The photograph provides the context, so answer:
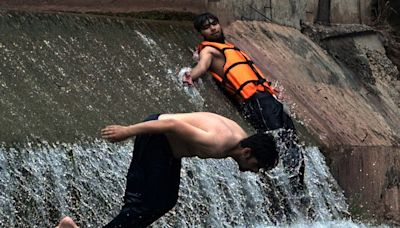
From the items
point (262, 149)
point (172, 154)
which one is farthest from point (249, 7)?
point (262, 149)

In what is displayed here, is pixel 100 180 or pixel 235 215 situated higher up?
pixel 100 180

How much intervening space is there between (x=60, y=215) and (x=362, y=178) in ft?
13.4

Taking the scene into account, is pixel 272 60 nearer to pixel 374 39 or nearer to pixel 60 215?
pixel 374 39

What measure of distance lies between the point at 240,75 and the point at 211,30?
1.44 ft

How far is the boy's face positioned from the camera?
31.7 feet

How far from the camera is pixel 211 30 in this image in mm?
9734

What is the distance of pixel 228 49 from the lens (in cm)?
977

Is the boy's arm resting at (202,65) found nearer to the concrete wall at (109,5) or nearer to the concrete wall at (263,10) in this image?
the concrete wall at (109,5)

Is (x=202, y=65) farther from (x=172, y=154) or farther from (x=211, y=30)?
(x=172, y=154)

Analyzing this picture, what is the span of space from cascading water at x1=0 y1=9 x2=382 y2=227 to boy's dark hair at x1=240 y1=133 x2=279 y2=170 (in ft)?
4.54

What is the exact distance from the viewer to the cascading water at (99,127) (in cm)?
720

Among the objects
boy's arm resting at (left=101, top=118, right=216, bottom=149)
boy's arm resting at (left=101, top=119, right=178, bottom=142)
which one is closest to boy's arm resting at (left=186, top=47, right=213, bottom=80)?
boy's arm resting at (left=101, top=118, right=216, bottom=149)

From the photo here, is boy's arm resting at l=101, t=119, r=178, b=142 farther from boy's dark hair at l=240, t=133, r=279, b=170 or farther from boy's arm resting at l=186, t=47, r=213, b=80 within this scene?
boy's arm resting at l=186, t=47, r=213, b=80

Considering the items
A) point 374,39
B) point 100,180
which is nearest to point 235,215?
point 100,180
